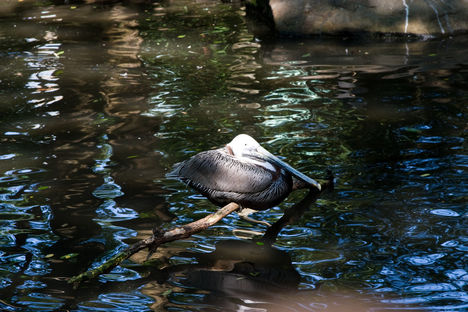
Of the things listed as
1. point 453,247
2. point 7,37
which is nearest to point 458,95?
point 453,247

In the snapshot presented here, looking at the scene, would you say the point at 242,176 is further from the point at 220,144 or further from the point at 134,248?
the point at 220,144

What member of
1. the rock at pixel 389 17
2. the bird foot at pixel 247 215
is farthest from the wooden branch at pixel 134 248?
the rock at pixel 389 17

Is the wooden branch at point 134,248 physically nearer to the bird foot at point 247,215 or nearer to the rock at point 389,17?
the bird foot at point 247,215

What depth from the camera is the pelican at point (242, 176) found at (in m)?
4.21

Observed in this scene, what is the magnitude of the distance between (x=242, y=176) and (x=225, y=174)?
0.12m

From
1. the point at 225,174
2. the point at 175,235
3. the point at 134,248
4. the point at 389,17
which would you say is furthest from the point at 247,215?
the point at 389,17

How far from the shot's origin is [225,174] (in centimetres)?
425

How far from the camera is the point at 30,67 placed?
8195mm

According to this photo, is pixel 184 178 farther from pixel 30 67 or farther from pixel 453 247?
pixel 30 67

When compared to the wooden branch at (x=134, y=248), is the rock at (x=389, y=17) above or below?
above

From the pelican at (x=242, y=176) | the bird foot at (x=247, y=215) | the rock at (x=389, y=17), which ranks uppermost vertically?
the rock at (x=389, y=17)

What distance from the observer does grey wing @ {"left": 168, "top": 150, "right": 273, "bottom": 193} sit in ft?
13.8

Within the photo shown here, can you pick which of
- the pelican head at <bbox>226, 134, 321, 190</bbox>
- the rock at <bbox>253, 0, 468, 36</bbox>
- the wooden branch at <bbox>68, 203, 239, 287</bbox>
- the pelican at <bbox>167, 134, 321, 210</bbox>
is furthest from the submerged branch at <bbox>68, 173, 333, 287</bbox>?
the rock at <bbox>253, 0, 468, 36</bbox>

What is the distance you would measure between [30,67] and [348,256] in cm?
566
